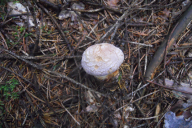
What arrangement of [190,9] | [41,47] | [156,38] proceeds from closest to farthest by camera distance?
1. [190,9]
2. [41,47]
3. [156,38]

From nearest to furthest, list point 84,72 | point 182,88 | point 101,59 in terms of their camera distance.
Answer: point 101,59 → point 182,88 → point 84,72

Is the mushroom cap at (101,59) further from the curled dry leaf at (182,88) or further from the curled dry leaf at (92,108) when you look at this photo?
the curled dry leaf at (182,88)

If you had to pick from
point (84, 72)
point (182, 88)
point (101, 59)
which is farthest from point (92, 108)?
point (182, 88)

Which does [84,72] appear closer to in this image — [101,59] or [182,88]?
[101,59]

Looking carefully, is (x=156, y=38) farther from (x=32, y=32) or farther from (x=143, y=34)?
A: (x=32, y=32)

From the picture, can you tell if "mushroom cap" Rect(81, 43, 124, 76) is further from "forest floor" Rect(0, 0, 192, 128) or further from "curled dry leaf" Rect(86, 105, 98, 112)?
"curled dry leaf" Rect(86, 105, 98, 112)

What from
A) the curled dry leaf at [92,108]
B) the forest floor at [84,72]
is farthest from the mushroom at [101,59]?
the curled dry leaf at [92,108]

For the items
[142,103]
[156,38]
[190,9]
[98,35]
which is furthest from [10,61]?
[190,9]

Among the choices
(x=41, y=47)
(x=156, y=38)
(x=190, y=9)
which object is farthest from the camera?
(x=156, y=38)

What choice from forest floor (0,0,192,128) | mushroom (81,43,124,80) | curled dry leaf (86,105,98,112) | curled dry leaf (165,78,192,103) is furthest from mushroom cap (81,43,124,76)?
curled dry leaf (165,78,192,103)
